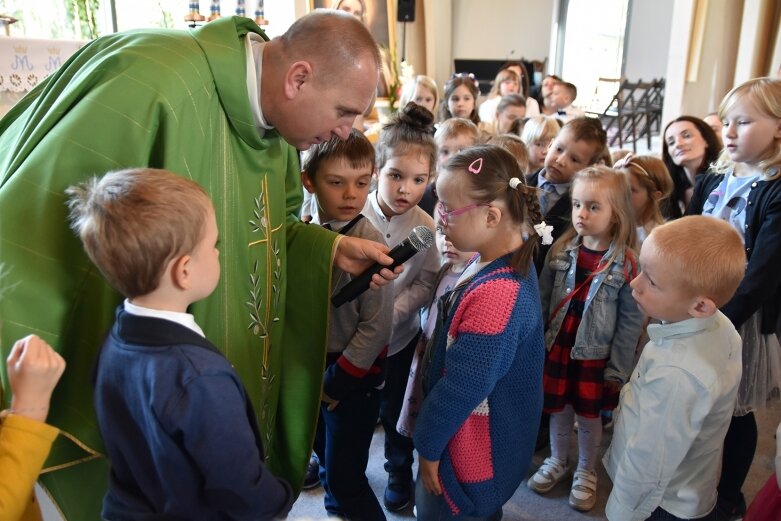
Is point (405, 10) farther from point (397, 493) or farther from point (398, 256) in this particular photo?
point (398, 256)

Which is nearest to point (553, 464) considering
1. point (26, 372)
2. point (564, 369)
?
point (564, 369)

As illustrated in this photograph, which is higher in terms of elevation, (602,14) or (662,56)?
(602,14)

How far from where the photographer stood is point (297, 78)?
4.64 ft

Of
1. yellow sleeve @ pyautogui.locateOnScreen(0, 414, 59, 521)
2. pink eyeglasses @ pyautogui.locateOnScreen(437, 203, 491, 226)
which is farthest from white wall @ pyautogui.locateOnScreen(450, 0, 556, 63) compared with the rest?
yellow sleeve @ pyautogui.locateOnScreen(0, 414, 59, 521)

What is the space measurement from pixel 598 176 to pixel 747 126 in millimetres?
509

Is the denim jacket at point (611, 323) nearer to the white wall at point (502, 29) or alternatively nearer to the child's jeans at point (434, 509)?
the child's jeans at point (434, 509)

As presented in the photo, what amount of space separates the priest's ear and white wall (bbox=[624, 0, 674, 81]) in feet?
33.8

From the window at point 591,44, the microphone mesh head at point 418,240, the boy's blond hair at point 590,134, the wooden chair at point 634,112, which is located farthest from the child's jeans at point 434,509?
the window at point 591,44

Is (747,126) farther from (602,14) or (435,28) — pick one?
(602,14)

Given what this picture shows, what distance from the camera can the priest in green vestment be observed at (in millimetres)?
1067

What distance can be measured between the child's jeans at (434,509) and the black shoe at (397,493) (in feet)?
1.64

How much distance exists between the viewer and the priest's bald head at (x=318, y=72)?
55.4 inches

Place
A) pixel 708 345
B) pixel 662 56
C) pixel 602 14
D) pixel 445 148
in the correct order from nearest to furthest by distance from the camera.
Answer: pixel 708 345, pixel 445 148, pixel 662 56, pixel 602 14

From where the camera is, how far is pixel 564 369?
87.9 inches
